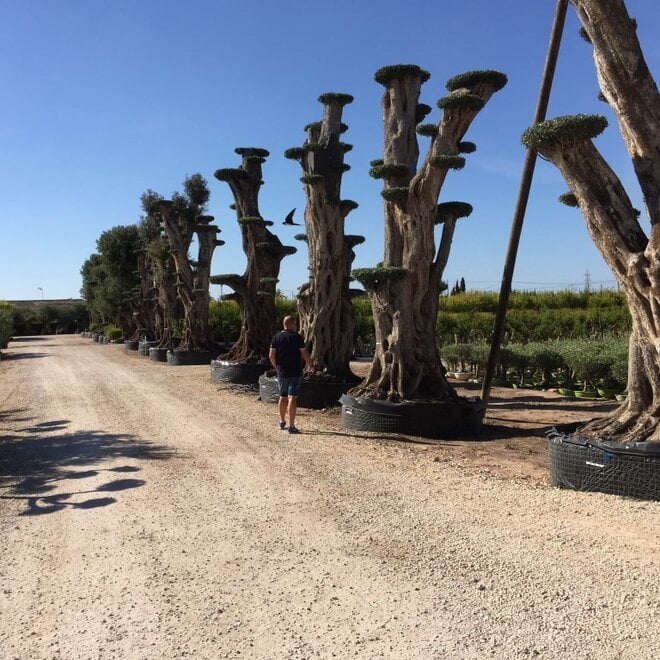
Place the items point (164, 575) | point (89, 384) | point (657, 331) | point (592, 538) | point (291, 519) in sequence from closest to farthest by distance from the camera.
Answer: point (164, 575), point (592, 538), point (291, 519), point (657, 331), point (89, 384)

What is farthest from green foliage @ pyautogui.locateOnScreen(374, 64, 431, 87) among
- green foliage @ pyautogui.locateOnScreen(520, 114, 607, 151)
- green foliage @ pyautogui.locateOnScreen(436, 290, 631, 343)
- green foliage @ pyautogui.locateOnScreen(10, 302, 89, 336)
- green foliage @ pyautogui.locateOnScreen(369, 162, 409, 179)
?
green foliage @ pyautogui.locateOnScreen(10, 302, 89, 336)

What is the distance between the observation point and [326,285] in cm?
1069

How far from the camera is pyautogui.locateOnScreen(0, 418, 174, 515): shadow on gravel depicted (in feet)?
16.7

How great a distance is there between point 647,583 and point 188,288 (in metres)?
17.7

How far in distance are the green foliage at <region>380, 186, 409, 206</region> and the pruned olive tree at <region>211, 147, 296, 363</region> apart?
587cm

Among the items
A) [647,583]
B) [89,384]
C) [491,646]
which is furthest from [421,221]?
[89,384]

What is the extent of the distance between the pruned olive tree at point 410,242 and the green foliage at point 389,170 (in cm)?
1

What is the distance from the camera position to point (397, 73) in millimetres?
8383

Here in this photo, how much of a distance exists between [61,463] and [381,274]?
4.28 metres

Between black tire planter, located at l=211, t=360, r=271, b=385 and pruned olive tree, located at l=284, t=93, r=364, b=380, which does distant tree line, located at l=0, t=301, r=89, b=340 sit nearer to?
black tire planter, located at l=211, t=360, r=271, b=385

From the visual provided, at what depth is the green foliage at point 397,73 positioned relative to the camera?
8328mm

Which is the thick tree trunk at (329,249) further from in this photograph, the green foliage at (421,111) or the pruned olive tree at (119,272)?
the pruned olive tree at (119,272)

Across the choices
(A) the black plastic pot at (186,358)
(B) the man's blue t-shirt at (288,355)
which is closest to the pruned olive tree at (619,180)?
(B) the man's blue t-shirt at (288,355)

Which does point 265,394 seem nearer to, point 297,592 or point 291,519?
point 291,519
